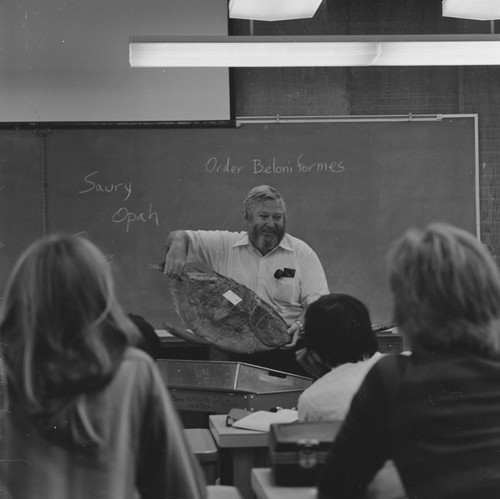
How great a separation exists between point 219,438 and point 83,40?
123 inches

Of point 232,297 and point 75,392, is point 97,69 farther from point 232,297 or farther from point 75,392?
point 75,392

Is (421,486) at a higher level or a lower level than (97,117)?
lower

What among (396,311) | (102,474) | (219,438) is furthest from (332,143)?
(102,474)

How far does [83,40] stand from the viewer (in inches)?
183

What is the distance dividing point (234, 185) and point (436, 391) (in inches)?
136

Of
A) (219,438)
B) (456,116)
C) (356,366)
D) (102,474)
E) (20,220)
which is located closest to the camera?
(102,474)

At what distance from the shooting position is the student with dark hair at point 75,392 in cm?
123

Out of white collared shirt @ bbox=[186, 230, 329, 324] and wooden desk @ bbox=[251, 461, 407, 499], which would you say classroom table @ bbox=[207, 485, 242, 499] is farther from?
white collared shirt @ bbox=[186, 230, 329, 324]

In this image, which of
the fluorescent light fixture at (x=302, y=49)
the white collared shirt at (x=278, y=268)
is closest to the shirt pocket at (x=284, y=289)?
the white collared shirt at (x=278, y=268)

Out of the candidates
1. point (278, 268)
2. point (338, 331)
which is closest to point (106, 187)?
point (278, 268)

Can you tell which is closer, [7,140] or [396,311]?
[396,311]

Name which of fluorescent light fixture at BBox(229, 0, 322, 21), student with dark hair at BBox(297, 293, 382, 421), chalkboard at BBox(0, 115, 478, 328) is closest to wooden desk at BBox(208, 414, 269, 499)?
student with dark hair at BBox(297, 293, 382, 421)

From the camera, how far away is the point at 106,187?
460 centimetres

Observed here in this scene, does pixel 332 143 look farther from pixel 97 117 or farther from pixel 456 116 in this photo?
pixel 97 117
